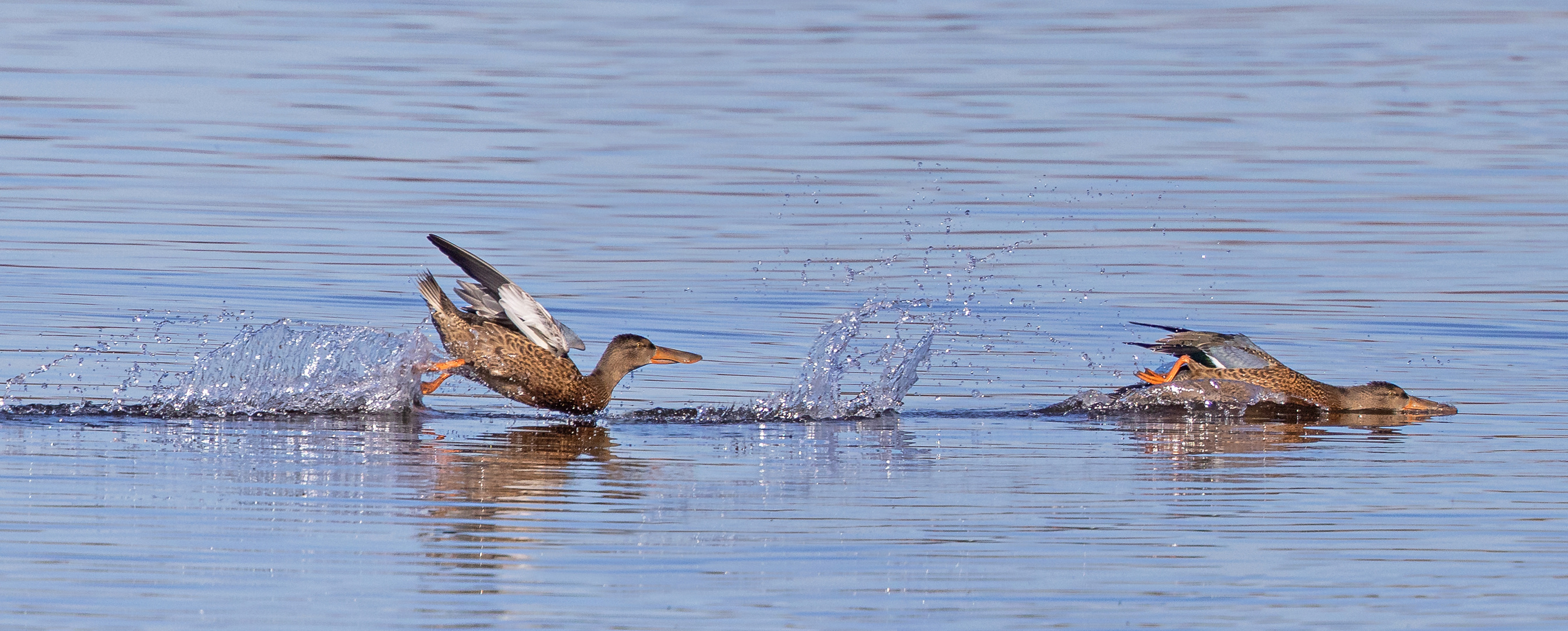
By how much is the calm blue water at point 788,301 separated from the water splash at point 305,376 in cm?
28

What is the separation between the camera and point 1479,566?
7516 millimetres

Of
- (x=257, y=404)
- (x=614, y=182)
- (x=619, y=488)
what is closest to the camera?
(x=619, y=488)

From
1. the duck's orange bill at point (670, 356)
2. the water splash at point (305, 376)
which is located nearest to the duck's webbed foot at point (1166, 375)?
the duck's orange bill at point (670, 356)

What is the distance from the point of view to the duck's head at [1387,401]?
439 inches

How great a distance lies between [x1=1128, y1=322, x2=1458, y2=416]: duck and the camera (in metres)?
11.5

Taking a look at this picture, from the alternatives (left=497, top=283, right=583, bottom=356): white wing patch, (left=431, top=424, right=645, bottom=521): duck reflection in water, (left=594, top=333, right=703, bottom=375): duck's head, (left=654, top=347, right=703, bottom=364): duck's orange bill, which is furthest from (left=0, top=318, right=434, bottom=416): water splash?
(left=654, top=347, right=703, bottom=364): duck's orange bill

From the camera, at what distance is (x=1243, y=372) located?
38.4 ft

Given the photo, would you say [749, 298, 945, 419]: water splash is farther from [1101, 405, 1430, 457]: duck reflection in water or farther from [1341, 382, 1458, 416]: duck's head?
[1341, 382, 1458, 416]: duck's head

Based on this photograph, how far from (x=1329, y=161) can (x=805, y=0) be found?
16940 mm

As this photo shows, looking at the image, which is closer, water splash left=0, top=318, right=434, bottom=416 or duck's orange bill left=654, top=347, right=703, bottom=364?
water splash left=0, top=318, right=434, bottom=416

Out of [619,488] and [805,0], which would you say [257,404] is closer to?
[619,488]

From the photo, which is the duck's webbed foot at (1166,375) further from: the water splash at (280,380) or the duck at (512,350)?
the water splash at (280,380)

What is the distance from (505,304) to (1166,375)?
129 inches

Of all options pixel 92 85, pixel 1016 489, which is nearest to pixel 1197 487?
pixel 1016 489
